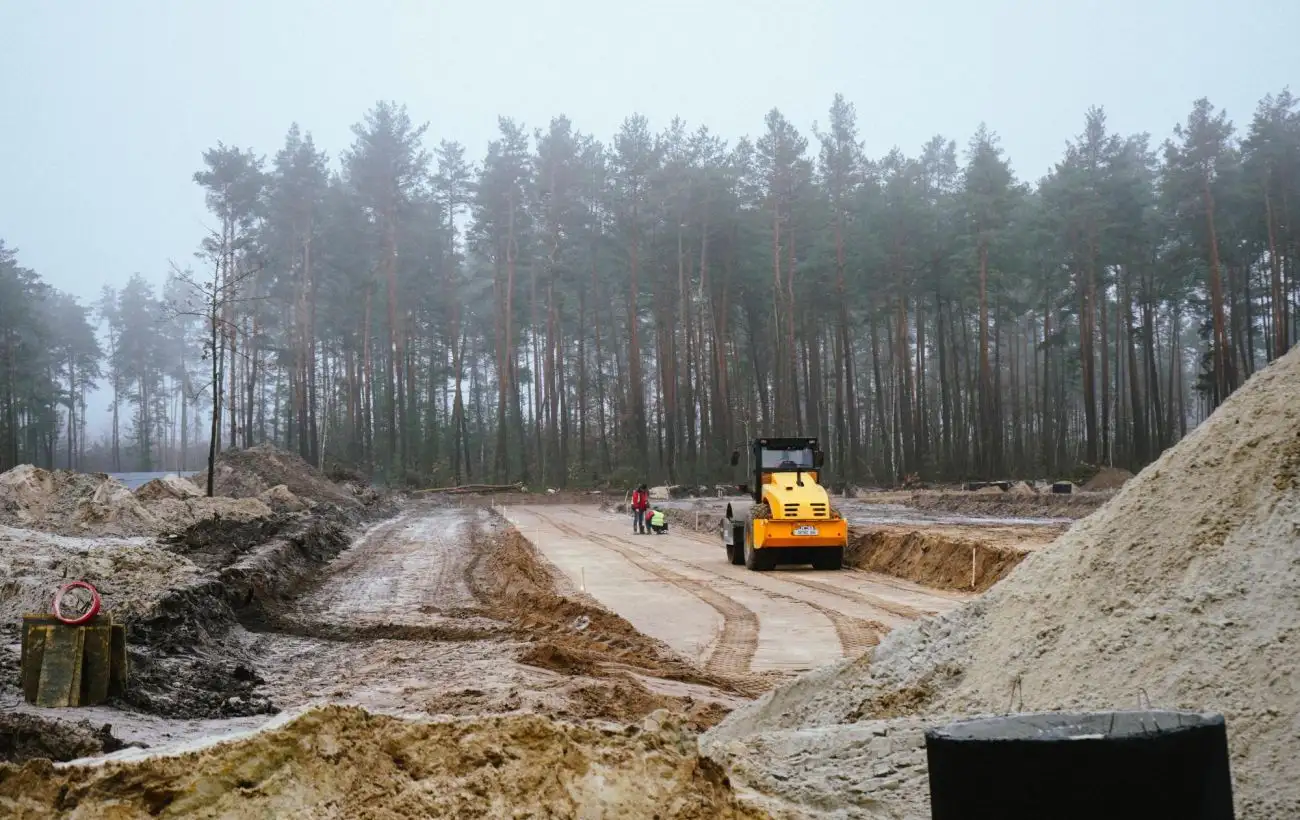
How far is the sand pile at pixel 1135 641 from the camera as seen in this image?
14.5 ft

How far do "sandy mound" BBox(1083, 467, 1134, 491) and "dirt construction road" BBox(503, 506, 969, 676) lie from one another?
21078 millimetres

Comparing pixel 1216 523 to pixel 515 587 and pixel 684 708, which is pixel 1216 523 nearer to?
pixel 684 708

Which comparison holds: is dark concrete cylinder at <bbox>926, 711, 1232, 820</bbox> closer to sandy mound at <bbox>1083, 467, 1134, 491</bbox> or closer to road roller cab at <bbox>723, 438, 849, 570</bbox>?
road roller cab at <bbox>723, 438, 849, 570</bbox>

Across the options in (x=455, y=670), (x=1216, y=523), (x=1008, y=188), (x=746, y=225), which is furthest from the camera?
(x=746, y=225)

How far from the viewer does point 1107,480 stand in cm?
3969

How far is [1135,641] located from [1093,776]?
242 centimetres

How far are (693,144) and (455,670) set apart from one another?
49.5m

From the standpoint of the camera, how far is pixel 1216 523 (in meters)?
5.52

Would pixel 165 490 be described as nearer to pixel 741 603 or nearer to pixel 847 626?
pixel 741 603

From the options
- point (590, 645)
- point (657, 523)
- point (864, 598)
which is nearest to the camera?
point (590, 645)

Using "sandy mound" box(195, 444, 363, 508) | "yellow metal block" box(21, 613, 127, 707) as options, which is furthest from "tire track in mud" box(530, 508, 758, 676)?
"sandy mound" box(195, 444, 363, 508)

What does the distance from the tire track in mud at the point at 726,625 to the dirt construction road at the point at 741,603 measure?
11 millimetres

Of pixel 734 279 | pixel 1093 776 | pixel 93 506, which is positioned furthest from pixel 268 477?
pixel 1093 776

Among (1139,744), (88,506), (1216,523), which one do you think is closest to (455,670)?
(1216,523)
